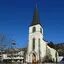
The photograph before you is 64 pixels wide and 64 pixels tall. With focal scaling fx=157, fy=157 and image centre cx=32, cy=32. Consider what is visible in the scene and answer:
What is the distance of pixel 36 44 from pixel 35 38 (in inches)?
115

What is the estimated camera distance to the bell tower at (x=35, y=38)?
67.3 meters

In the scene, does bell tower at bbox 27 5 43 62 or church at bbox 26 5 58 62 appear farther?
bell tower at bbox 27 5 43 62

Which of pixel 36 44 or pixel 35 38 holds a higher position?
pixel 35 38

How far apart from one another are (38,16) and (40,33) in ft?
31.0

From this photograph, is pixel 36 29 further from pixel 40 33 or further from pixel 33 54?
pixel 33 54

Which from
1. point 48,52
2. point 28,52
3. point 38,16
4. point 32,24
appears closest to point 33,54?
point 28,52

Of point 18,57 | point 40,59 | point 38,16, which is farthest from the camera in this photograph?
point 18,57

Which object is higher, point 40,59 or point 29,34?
point 29,34

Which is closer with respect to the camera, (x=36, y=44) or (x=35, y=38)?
(x=36, y=44)

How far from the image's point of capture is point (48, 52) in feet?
233

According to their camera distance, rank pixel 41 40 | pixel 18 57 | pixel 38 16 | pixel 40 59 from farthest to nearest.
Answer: pixel 18 57, pixel 38 16, pixel 41 40, pixel 40 59

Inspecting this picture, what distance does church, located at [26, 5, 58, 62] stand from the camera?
2625 inches

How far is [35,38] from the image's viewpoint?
69500 millimetres

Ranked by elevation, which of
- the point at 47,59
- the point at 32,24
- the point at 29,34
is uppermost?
the point at 32,24
